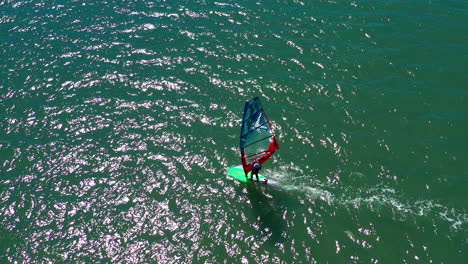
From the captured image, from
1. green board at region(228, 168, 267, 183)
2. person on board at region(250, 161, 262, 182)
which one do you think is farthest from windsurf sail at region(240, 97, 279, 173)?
green board at region(228, 168, 267, 183)

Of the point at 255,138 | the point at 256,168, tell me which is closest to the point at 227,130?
the point at 255,138

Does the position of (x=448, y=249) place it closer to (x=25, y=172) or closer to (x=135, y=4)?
(x=25, y=172)

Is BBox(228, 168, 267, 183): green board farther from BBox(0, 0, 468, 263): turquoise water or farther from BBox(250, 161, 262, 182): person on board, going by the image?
BBox(250, 161, 262, 182): person on board

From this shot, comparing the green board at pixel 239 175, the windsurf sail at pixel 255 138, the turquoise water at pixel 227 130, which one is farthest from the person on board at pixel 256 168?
the turquoise water at pixel 227 130

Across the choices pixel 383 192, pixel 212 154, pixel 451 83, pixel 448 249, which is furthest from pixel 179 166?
pixel 451 83

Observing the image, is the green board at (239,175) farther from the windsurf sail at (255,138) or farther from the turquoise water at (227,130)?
the windsurf sail at (255,138)

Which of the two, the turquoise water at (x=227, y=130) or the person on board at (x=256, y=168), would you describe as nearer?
the turquoise water at (x=227, y=130)

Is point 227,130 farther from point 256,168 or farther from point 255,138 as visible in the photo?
point 256,168
